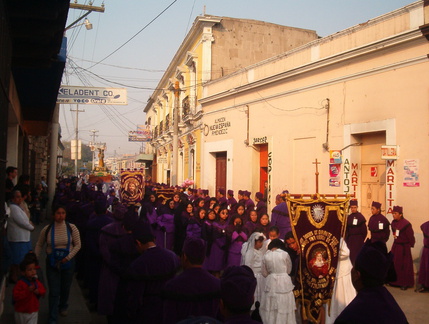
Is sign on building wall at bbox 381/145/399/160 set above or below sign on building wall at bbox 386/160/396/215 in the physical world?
above

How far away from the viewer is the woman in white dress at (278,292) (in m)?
6.06

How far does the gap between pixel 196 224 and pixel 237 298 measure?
728cm

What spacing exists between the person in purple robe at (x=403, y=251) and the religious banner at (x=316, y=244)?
346cm

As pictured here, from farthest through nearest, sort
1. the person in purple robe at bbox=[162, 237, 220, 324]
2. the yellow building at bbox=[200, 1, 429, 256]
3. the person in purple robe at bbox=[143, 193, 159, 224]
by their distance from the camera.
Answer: the person in purple robe at bbox=[143, 193, 159, 224] → the yellow building at bbox=[200, 1, 429, 256] → the person in purple robe at bbox=[162, 237, 220, 324]

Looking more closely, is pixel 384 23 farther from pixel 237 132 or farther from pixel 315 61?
pixel 237 132

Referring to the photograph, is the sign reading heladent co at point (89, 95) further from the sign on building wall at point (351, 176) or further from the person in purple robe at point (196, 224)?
the sign on building wall at point (351, 176)

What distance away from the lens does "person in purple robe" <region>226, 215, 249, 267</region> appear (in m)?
9.42

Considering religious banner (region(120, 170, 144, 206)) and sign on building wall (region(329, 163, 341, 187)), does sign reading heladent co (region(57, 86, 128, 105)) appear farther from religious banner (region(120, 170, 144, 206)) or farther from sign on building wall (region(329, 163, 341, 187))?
sign on building wall (region(329, 163, 341, 187))

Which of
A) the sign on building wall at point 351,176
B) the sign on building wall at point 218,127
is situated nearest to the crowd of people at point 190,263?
the sign on building wall at point 351,176

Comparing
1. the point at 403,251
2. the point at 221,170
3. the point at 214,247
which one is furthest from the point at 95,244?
the point at 221,170

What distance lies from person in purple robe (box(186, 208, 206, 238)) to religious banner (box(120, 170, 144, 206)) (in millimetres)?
3437

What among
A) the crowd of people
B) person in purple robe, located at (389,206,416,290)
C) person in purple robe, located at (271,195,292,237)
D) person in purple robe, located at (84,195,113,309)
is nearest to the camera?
the crowd of people

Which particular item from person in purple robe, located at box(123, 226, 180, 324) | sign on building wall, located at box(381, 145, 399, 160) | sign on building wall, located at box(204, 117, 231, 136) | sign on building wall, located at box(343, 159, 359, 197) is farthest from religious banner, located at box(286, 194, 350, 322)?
sign on building wall, located at box(204, 117, 231, 136)

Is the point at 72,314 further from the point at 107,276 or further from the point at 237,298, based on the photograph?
the point at 237,298
